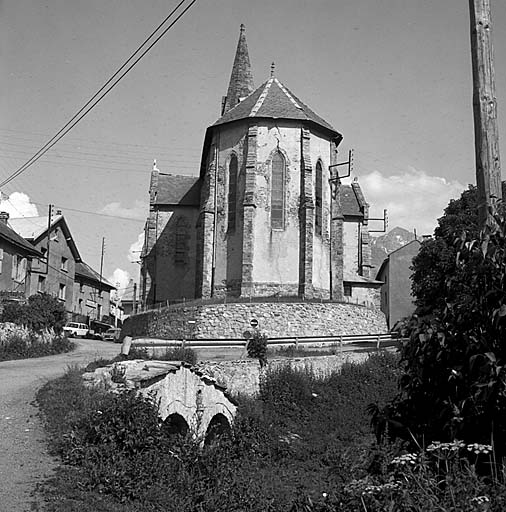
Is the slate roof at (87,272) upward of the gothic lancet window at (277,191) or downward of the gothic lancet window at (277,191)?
downward

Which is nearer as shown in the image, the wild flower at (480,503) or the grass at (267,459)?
the wild flower at (480,503)

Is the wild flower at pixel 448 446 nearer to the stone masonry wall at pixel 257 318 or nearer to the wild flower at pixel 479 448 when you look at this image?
the wild flower at pixel 479 448

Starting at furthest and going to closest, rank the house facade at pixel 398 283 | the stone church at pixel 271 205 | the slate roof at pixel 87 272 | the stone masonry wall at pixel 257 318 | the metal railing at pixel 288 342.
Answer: the slate roof at pixel 87 272 → the house facade at pixel 398 283 → the stone church at pixel 271 205 → the stone masonry wall at pixel 257 318 → the metal railing at pixel 288 342

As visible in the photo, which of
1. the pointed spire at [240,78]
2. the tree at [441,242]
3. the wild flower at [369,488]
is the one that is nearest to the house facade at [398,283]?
the pointed spire at [240,78]

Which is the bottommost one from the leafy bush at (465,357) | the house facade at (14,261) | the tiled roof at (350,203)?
the leafy bush at (465,357)

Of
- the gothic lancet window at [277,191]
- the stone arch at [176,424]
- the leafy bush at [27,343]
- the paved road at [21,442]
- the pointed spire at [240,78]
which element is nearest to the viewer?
the paved road at [21,442]

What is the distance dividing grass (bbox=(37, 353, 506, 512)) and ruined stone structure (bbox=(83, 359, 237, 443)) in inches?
23.2

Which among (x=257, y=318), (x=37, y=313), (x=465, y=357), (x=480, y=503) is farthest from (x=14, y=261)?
(x=480, y=503)

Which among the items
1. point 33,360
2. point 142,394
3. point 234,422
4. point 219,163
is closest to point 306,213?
point 219,163

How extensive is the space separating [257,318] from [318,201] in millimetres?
10553

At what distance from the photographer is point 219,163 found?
4500 cm

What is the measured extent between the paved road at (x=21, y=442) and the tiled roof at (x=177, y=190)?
32061 millimetres

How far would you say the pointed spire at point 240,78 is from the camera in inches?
2559

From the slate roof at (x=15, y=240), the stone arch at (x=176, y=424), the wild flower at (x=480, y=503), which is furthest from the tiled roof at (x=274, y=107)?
the wild flower at (x=480, y=503)
